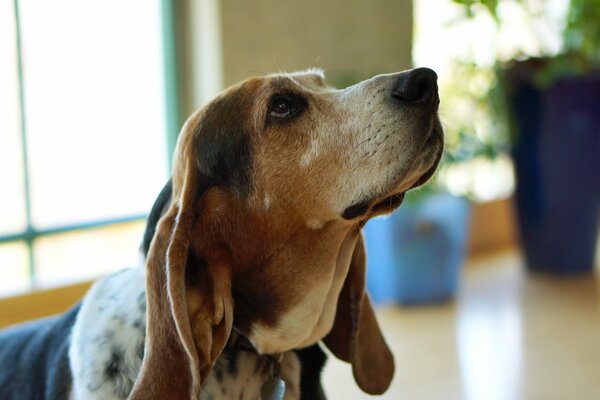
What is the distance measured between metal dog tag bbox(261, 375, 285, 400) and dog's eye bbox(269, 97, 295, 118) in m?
0.54

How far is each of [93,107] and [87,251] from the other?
0.65 m

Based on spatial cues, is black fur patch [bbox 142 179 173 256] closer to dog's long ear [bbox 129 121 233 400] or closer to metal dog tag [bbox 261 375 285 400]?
dog's long ear [bbox 129 121 233 400]

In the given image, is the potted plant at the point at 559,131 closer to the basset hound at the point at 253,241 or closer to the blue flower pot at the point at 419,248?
the blue flower pot at the point at 419,248

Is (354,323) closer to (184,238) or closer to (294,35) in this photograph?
(184,238)

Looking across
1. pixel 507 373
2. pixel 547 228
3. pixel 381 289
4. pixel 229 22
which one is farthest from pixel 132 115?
pixel 547 228

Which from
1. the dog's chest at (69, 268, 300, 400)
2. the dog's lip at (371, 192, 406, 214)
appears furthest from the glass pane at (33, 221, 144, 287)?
the dog's lip at (371, 192, 406, 214)

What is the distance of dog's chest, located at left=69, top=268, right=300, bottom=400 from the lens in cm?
159

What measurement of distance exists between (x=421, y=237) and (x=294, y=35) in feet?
3.40

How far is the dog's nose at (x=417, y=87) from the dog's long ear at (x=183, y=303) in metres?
0.43

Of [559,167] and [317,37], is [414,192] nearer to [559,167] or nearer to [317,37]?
[317,37]

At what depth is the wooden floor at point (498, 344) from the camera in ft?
8.88

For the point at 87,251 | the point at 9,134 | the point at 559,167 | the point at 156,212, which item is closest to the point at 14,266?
the point at 87,251

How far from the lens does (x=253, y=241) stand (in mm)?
1593

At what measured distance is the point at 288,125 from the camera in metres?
1.62
